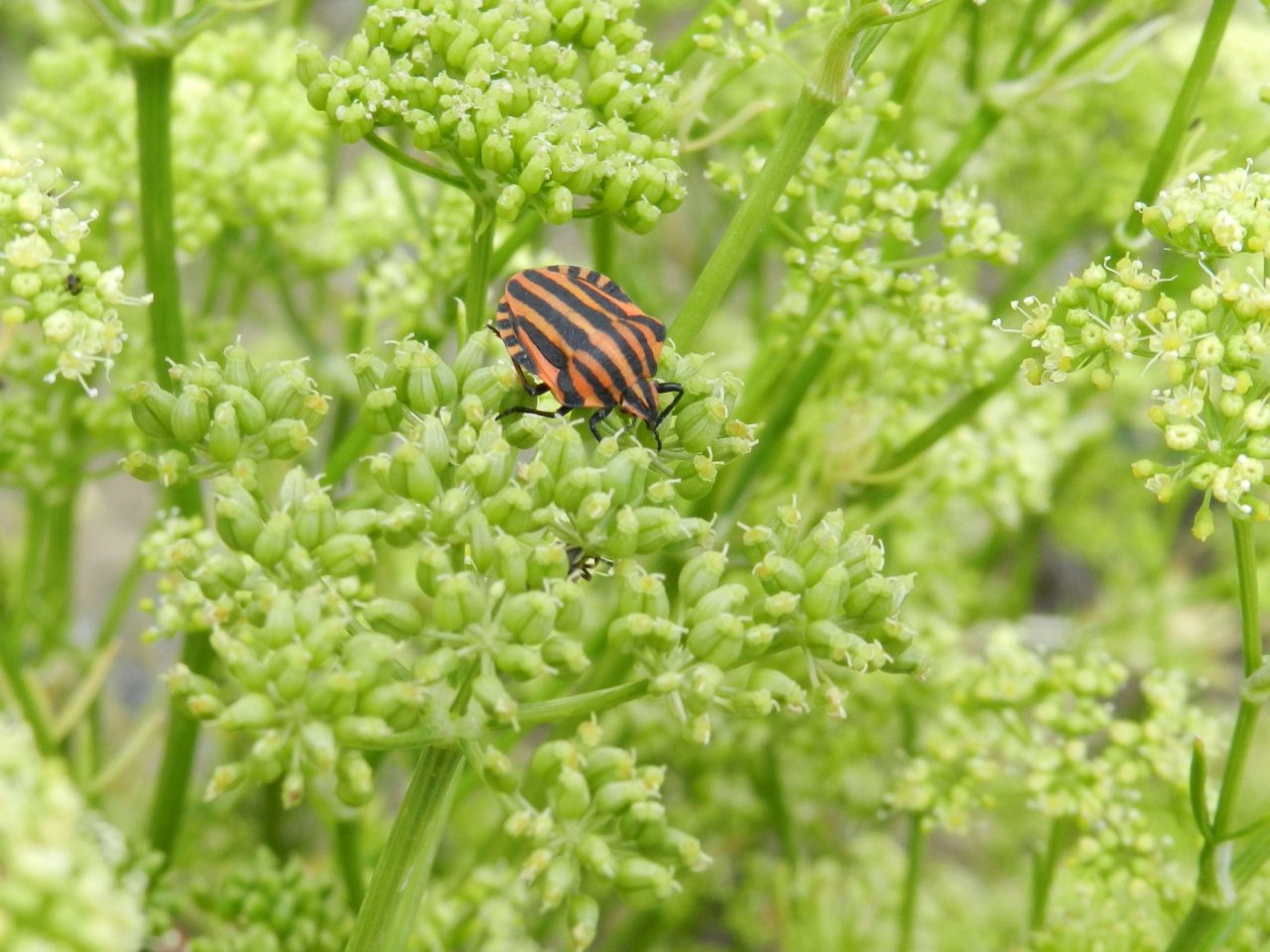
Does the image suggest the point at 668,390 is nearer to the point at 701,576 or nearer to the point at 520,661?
the point at 701,576

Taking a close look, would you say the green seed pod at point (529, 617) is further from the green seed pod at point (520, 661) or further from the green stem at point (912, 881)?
the green stem at point (912, 881)

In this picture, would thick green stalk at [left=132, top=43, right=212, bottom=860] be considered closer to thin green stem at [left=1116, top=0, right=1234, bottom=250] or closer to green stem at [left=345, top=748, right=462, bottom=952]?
green stem at [left=345, top=748, right=462, bottom=952]

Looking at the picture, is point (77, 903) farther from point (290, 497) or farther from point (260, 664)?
point (290, 497)

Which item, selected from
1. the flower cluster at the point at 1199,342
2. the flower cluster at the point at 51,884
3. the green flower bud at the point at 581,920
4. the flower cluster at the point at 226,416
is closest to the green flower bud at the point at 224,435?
the flower cluster at the point at 226,416

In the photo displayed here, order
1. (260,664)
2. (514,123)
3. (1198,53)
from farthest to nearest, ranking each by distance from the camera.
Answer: (1198,53) < (514,123) < (260,664)

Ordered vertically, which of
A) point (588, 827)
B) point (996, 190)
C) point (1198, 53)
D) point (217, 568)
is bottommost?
point (588, 827)

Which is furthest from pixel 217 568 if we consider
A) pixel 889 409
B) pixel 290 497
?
pixel 889 409

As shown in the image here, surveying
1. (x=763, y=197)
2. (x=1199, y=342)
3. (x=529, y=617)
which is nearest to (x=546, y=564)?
(x=529, y=617)
